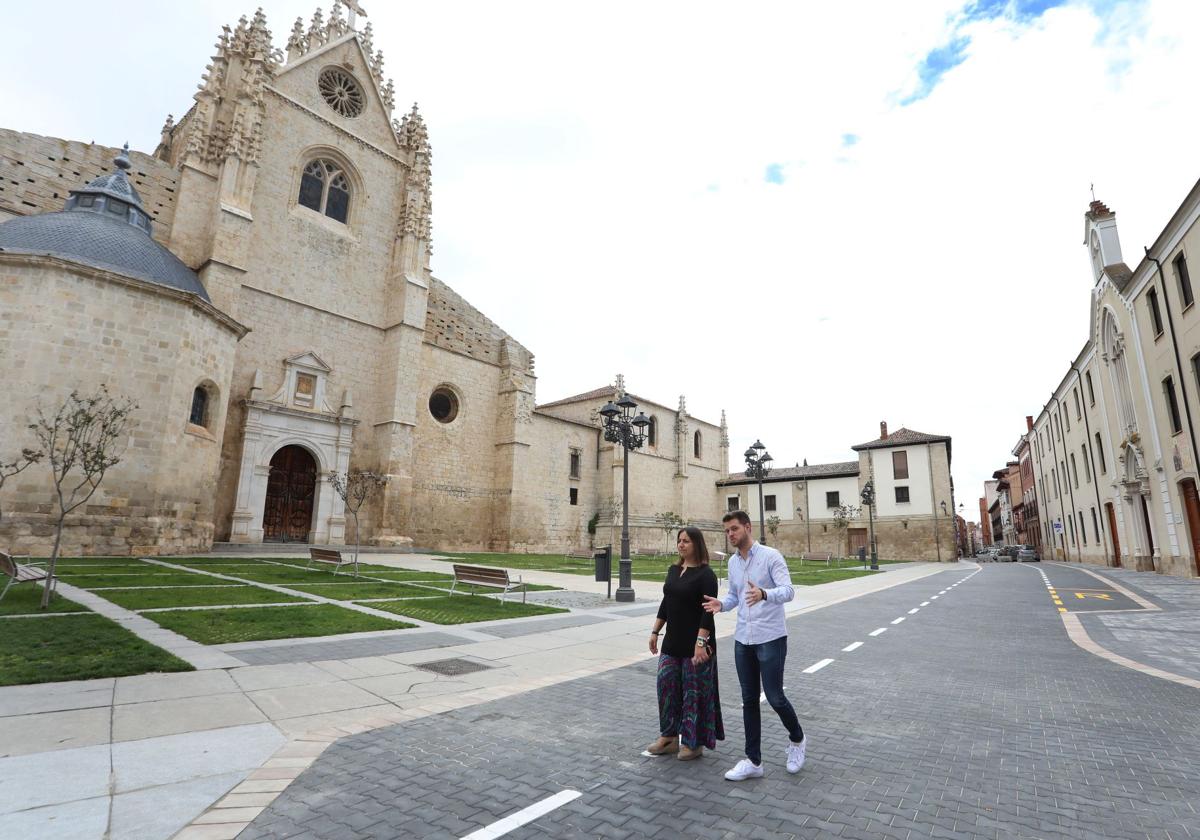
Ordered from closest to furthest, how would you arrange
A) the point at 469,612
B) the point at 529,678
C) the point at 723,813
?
the point at 723,813, the point at 529,678, the point at 469,612

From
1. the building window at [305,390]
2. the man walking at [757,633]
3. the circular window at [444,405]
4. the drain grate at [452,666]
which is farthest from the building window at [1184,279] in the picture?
the building window at [305,390]

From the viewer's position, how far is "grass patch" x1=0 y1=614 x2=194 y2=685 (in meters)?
5.46

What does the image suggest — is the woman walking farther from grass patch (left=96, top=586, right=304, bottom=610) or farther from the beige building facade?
the beige building facade

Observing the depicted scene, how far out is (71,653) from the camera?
6.16 meters

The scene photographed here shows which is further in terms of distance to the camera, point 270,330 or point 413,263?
point 413,263

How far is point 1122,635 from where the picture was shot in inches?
368

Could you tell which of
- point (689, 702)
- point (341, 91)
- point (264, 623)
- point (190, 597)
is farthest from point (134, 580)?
point (341, 91)

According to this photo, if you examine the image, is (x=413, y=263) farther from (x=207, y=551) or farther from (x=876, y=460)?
(x=876, y=460)

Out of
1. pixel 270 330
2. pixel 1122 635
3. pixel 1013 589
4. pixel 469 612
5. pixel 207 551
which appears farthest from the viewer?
pixel 270 330

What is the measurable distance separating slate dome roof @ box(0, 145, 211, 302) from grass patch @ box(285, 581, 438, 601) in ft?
42.2

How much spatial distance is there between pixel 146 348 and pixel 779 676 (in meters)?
22.5

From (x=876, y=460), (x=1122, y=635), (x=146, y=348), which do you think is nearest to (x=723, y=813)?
(x=1122, y=635)

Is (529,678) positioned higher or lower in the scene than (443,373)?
lower

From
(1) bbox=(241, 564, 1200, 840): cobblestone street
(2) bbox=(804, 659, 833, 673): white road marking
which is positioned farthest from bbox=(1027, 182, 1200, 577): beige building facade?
(2) bbox=(804, 659, 833, 673): white road marking
